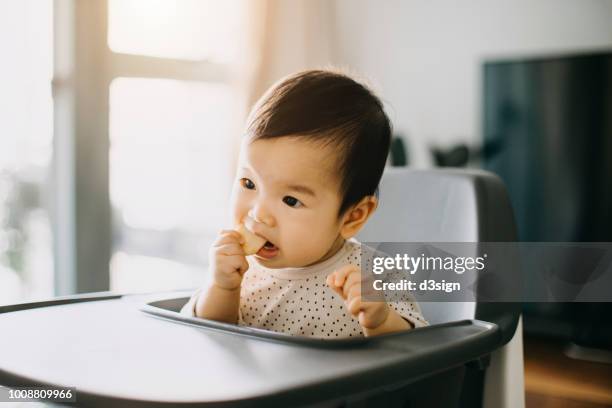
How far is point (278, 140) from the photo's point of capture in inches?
35.3

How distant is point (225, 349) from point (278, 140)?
0.30 meters

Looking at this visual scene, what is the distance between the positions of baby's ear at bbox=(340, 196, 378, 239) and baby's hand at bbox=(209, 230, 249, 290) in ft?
0.55

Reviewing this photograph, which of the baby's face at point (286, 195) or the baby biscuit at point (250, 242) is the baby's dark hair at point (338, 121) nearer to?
the baby's face at point (286, 195)

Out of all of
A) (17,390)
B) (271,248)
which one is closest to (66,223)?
(271,248)

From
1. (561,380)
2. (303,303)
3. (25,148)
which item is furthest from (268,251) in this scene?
(561,380)

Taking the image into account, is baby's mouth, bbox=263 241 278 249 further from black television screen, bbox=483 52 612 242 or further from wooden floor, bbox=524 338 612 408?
black television screen, bbox=483 52 612 242

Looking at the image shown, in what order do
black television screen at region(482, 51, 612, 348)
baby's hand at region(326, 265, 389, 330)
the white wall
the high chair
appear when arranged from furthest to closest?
the white wall
black television screen at region(482, 51, 612, 348)
baby's hand at region(326, 265, 389, 330)
the high chair

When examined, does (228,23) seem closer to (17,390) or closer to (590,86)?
(590,86)

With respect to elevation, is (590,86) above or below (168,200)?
above

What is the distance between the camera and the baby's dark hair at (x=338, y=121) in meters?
0.90

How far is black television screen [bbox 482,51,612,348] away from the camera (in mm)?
2359

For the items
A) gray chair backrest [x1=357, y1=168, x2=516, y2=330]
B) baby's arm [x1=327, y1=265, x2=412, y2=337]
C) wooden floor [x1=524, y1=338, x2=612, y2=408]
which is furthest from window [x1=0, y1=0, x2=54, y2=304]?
wooden floor [x1=524, y1=338, x2=612, y2=408]

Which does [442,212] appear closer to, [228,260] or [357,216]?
[357,216]

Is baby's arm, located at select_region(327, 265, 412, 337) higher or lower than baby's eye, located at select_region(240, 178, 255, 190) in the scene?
lower
